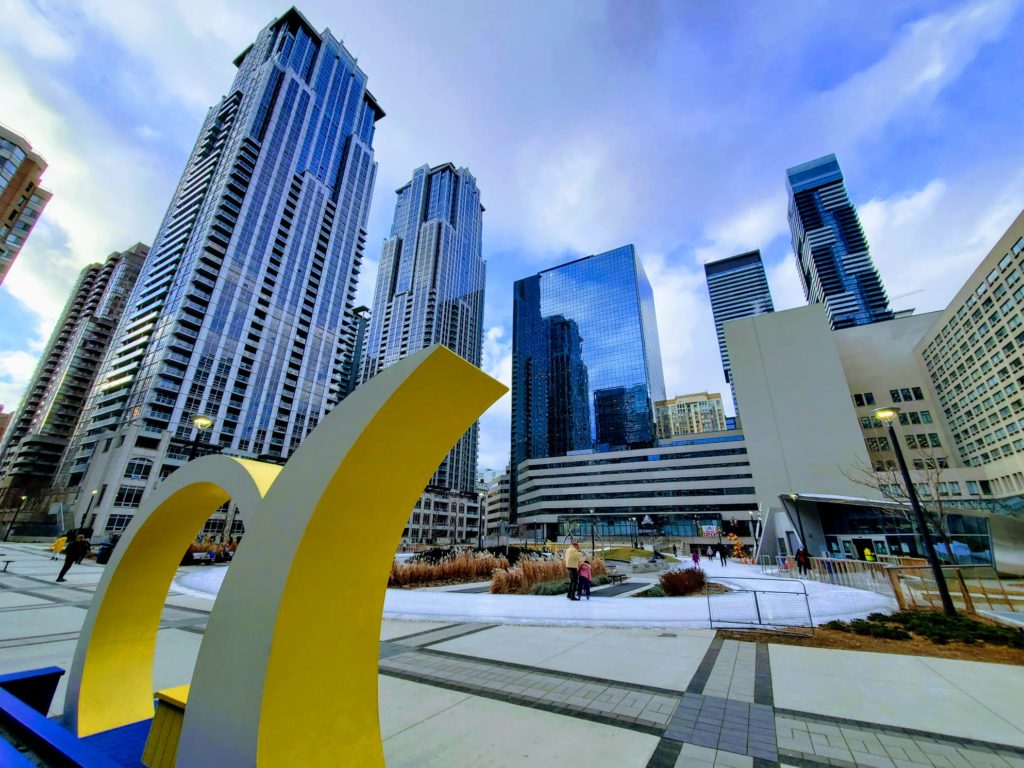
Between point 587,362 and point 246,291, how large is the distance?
257 feet

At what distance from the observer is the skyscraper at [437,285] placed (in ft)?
374

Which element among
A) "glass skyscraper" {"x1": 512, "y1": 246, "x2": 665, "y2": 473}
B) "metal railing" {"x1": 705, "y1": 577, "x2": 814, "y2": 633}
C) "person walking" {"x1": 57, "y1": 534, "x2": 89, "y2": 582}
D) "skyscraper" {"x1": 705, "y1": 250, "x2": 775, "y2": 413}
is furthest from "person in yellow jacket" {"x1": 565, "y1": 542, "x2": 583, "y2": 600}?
"skyscraper" {"x1": 705, "y1": 250, "x2": 775, "y2": 413}

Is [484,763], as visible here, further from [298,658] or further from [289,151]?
[289,151]

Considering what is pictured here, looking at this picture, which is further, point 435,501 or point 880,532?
point 435,501

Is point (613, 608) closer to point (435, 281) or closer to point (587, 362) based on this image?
point (587, 362)

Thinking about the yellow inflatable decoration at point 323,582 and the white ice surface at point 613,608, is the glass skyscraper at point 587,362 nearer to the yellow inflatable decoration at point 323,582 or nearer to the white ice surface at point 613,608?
the white ice surface at point 613,608

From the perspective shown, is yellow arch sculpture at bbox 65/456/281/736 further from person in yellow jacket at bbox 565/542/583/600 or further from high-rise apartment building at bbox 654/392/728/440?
high-rise apartment building at bbox 654/392/728/440

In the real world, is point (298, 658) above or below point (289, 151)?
below

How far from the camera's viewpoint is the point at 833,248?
147375 millimetres

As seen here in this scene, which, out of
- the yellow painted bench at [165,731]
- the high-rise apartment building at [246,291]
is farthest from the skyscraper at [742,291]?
the yellow painted bench at [165,731]

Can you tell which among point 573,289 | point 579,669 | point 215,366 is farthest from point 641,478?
point 579,669

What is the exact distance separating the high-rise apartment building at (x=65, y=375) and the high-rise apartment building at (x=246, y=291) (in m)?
26.5

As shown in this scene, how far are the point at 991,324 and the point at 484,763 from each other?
67.3 metres

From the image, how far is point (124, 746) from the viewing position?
125 inches
